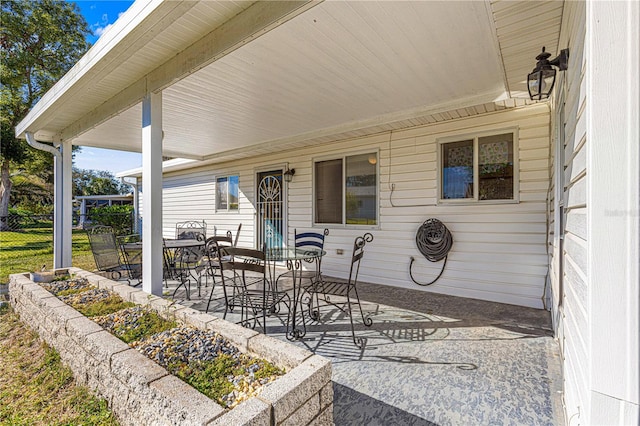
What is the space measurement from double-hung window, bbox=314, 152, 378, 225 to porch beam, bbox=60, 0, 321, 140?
3352mm

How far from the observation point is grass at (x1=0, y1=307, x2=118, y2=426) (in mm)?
1846

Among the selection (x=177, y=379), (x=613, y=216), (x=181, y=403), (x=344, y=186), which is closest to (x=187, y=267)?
(x=344, y=186)

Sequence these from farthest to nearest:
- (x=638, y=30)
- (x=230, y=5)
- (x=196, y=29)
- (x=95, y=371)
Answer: (x=196, y=29) < (x=230, y=5) < (x=95, y=371) < (x=638, y=30)

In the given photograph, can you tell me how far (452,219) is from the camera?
440 centimetres

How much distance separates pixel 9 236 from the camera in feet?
36.9

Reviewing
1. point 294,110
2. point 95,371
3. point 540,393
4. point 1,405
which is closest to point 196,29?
point 294,110

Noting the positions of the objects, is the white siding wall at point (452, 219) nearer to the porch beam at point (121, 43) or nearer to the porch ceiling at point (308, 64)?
the porch ceiling at point (308, 64)

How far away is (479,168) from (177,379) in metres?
4.23

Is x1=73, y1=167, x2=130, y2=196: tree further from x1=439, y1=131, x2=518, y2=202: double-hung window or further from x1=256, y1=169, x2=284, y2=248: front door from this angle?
x1=439, y1=131, x2=518, y2=202: double-hung window

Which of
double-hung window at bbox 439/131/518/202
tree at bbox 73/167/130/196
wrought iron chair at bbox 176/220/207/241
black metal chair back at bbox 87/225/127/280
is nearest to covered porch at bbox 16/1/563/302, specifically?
double-hung window at bbox 439/131/518/202

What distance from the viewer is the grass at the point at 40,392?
6.06 ft

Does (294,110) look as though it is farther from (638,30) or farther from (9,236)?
(9,236)

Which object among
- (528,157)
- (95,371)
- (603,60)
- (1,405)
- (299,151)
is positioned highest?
(299,151)

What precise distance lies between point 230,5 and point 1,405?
3.20 m
